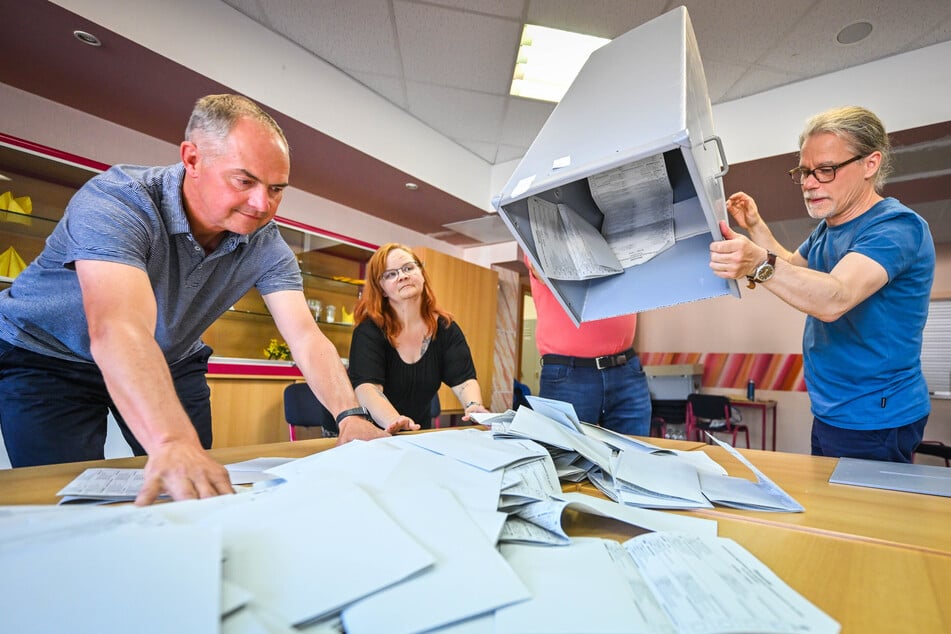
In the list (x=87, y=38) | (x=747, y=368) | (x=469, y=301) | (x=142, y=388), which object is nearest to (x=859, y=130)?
(x=142, y=388)

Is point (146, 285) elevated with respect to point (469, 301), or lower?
lower

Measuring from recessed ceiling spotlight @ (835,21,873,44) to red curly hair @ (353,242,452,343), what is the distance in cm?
266

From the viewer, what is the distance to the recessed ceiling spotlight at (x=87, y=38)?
2225mm

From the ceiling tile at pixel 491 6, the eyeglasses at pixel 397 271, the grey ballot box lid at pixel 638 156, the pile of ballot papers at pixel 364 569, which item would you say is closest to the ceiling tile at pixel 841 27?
the ceiling tile at pixel 491 6

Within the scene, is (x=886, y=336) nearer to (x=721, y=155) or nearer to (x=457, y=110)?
(x=721, y=155)

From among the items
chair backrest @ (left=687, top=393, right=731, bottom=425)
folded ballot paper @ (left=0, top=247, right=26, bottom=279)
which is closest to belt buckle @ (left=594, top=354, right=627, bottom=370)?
folded ballot paper @ (left=0, top=247, right=26, bottom=279)

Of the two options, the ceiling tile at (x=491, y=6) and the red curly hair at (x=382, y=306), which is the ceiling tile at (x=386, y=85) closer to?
the ceiling tile at (x=491, y=6)

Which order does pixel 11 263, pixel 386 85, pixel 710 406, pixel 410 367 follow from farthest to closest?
pixel 710 406 < pixel 386 85 < pixel 11 263 < pixel 410 367

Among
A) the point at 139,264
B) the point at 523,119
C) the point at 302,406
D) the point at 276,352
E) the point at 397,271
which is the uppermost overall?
the point at 523,119

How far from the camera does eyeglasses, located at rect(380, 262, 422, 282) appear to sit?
73.0 inches

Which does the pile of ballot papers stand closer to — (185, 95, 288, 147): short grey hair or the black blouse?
(185, 95, 288, 147): short grey hair

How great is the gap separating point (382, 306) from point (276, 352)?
6.80 feet

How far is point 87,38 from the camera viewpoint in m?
2.25

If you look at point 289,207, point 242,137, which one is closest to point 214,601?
point 242,137
